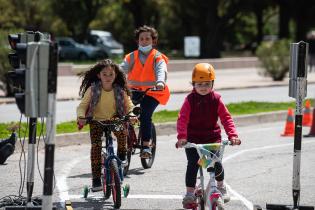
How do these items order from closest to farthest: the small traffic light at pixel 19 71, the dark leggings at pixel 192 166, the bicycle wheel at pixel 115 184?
1. the small traffic light at pixel 19 71
2. the dark leggings at pixel 192 166
3. the bicycle wheel at pixel 115 184

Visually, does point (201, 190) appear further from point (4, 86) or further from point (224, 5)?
point (224, 5)

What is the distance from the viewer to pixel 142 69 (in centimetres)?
1121

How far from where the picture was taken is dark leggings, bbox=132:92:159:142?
11094 mm

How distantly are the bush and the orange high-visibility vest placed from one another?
21.6 metres

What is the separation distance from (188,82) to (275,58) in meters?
4.28

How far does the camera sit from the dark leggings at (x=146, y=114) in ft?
36.4

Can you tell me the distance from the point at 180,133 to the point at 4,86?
18431 millimetres

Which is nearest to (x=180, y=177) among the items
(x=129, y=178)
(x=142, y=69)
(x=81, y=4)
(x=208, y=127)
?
(x=129, y=178)

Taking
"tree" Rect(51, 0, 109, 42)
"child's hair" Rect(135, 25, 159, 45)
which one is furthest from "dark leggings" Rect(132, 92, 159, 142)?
"tree" Rect(51, 0, 109, 42)

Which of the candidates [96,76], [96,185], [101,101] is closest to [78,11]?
[96,76]

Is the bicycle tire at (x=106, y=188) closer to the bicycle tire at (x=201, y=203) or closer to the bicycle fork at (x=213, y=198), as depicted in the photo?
the bicycle tire at (x=201, y=203)

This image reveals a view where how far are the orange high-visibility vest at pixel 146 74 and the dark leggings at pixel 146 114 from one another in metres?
0.08

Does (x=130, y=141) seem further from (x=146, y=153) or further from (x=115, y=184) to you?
(x=115, y=184)

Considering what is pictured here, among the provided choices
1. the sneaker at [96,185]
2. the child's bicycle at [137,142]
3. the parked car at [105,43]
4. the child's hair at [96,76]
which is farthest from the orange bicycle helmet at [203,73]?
the parked car at [105,43]
